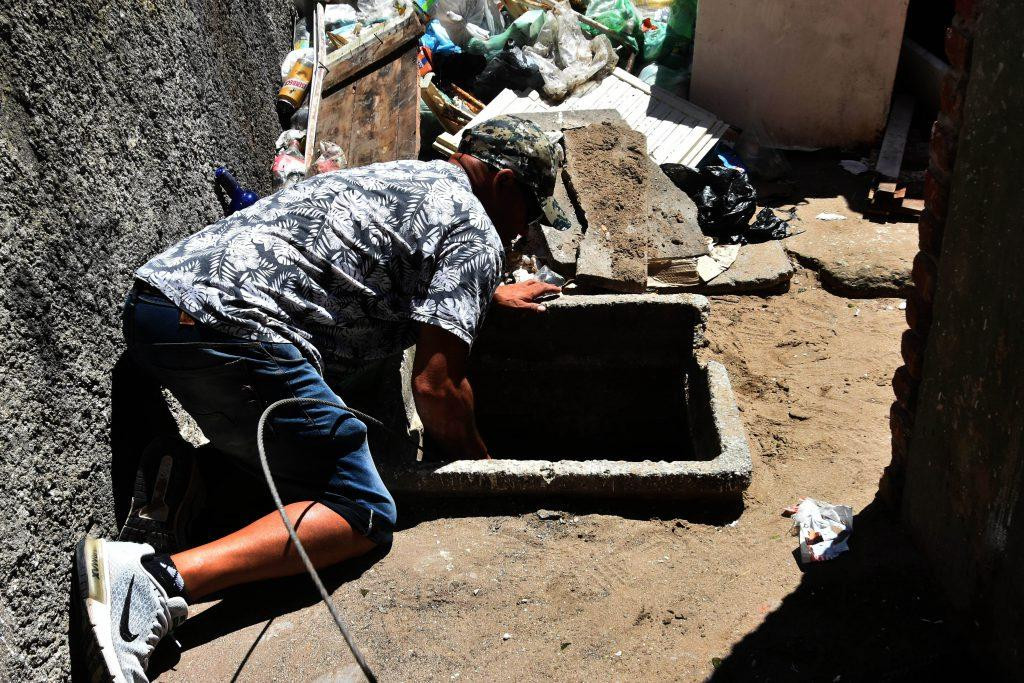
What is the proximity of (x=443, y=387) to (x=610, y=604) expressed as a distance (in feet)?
→ 2.88

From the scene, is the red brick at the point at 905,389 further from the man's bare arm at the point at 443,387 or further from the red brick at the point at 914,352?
the man's bare arm at the point at 443,387

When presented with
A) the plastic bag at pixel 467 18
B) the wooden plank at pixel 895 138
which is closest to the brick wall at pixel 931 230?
the wooden plank at pixel 895 138

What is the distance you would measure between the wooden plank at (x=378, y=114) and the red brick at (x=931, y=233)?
10.8ft

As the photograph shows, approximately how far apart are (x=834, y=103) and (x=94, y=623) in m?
6.28

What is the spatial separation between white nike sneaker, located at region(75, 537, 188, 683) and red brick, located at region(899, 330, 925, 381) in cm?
235

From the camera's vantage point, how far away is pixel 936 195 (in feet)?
8.46

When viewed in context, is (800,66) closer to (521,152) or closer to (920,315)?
(521,152)

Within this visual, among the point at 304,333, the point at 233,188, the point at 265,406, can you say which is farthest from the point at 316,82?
the point at 265,406

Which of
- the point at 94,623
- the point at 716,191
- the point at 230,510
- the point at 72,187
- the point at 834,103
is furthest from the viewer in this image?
the point at 834,103

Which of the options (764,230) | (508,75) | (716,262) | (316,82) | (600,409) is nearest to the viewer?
(600,409)

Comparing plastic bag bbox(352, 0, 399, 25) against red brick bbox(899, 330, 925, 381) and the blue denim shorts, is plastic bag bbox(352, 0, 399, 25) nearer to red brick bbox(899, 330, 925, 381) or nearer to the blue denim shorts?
the blue denim shorts

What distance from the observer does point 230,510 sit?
3.18m

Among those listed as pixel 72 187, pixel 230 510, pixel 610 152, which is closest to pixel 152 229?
pixel 72 187

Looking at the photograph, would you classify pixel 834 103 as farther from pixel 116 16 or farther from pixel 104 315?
pixel 104 315
